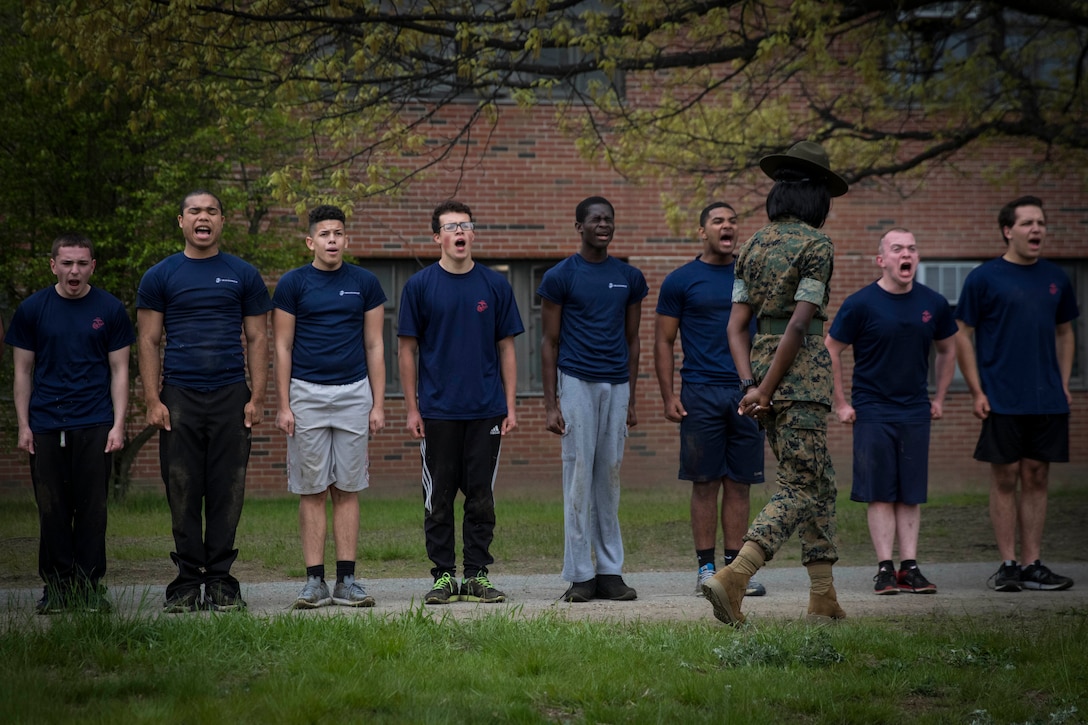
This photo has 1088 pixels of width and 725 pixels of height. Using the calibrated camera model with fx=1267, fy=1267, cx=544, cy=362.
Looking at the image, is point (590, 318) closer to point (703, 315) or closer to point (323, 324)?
point (703, 315)

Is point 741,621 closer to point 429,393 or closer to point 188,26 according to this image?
point 429,393

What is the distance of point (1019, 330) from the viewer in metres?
8.17

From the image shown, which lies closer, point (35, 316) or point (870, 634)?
point (870, 634)

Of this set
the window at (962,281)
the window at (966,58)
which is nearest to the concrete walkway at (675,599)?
the window at (966,58)

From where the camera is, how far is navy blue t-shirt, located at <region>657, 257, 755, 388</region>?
781cm

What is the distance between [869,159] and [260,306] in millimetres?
8473

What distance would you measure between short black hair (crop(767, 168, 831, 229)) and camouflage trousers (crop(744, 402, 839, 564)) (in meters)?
1.01

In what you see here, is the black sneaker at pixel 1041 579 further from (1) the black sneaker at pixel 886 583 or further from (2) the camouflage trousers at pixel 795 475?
(2) the camouflage trousers at pixel 795 475

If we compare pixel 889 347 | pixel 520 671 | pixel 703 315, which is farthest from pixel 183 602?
pixel 889 347

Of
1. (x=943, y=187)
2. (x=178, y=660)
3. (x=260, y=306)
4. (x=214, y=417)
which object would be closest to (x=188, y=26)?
(x=260, y=306)

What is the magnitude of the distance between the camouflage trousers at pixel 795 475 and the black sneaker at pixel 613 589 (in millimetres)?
1459

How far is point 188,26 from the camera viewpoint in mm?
8266

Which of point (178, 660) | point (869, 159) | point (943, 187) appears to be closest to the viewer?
point (178, 660)

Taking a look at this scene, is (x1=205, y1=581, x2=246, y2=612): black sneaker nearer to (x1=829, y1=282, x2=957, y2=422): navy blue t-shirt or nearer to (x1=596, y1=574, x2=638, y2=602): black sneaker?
(x1=596, y1=574, x2=638, y2=602): black sneaker
